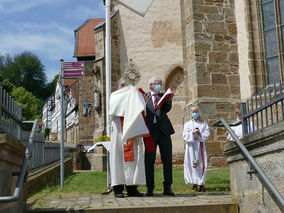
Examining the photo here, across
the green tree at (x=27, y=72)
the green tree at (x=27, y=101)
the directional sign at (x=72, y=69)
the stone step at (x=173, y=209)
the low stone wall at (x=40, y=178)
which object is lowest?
the stone step at (x=173, y=209)

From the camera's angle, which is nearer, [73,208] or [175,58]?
[73,208]

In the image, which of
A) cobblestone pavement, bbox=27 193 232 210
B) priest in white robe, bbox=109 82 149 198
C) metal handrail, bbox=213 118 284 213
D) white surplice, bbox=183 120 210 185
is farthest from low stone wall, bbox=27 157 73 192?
metal handrail, bbox=213 118 284 213

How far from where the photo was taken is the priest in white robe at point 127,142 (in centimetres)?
621

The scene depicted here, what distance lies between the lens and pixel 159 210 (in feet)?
15.8

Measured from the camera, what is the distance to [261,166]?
4.36 m

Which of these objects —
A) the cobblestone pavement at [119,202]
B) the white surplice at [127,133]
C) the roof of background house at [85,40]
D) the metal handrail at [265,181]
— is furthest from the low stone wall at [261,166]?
the roof of background house at [85,40]

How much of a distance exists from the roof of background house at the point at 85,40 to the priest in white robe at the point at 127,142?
32.2 metres

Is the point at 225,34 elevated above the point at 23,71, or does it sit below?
below

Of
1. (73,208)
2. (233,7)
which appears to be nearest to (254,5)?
(233,7)

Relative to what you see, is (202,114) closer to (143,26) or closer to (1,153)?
(143,26)

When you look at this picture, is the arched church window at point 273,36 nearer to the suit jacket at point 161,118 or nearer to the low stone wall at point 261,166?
the suit jacket at point 161,118

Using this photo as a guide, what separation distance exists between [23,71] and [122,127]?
254 feet

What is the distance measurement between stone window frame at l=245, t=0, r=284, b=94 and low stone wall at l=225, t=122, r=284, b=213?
7.42 metres

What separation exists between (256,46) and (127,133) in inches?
299
